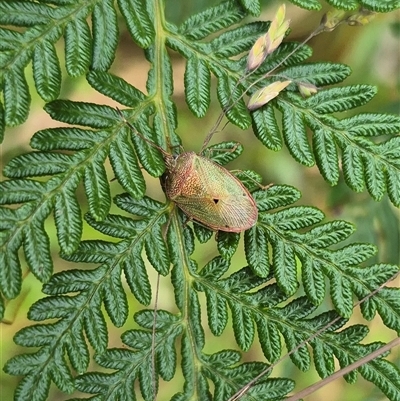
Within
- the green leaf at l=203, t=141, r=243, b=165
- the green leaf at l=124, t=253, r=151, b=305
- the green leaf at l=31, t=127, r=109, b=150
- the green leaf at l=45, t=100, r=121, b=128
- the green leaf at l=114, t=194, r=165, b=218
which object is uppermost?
the green leaf at l=45, t=100, r=121, b=128

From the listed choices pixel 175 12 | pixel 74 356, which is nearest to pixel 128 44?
pixel 175 12

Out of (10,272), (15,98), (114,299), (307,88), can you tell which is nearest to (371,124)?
(307,88)

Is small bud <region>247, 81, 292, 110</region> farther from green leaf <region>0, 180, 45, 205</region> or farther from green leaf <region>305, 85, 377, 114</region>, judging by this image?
green leaf <region>0, 180, 45, 205</region>

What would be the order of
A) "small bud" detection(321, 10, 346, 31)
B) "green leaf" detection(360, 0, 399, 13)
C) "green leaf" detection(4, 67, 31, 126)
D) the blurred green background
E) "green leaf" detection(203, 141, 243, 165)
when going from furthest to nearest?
the blurred green background < "small bud" detection(321, 10, 346, 31) < "green leaf" detection(203, 141, 243, 165) < "green leaf" detection(360, 0, 399, 13) < "green leaf" detection(4, 67, 31, 126)

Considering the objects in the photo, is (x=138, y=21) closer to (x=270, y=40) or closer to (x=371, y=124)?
(x=270, y=40)

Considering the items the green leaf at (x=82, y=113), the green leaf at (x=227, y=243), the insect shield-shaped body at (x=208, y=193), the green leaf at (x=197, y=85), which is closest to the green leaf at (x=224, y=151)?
the insect shield-shaped body at (x=208, y=193)

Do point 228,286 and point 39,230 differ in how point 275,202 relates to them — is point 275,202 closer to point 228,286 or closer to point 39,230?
point 228,286

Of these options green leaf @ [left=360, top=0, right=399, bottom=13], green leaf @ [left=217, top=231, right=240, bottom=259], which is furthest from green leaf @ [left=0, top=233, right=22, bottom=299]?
green leaf @ [left=360, top=0, right=399, bottom=13]
